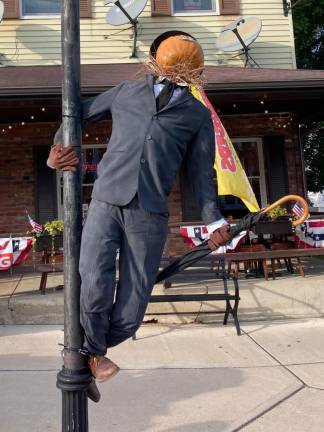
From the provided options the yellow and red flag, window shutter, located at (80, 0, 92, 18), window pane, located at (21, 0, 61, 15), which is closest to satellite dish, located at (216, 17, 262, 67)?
window shutter, located at (80, 0, 92, 18)

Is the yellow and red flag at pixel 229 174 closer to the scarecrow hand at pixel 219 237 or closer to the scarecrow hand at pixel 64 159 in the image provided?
the scarecrow hand at pixel 219 237

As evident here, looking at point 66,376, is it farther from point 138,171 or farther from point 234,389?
point 234,389

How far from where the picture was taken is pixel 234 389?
12.1 feet

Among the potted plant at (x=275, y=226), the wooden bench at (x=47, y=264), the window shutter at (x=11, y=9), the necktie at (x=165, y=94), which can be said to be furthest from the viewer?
the window shutter at (x=11, y=9)

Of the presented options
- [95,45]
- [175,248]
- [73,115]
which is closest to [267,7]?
[95,45]

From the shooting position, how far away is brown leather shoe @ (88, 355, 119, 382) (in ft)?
6.48

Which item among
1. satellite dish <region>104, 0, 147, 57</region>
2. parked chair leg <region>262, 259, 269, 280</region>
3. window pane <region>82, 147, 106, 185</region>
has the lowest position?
parked chair leg <region>262, 259, 269, 280</region>

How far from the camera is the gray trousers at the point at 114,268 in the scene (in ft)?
6.25

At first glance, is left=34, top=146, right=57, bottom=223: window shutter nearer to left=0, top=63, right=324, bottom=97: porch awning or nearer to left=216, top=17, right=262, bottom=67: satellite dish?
left=0, top=63, right=324, bottom=97: porch awning

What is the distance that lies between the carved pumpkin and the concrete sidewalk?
2135mm

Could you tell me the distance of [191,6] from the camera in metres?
10.1

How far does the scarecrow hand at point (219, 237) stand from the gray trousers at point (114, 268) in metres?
0.21

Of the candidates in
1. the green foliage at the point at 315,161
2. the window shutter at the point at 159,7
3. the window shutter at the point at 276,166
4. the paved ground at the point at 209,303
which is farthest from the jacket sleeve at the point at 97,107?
the green foliage at the point at 315,161

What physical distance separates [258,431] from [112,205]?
1.84m
